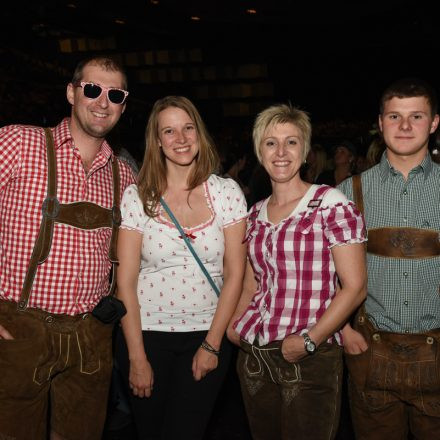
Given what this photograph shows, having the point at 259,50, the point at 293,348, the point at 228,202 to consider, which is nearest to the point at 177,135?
the point at 228,202

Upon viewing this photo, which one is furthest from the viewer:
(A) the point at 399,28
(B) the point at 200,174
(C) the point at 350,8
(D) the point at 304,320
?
(C) the point at 350,8

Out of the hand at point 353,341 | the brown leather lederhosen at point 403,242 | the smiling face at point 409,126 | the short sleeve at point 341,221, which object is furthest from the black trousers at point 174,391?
the smiling face at point 409,126

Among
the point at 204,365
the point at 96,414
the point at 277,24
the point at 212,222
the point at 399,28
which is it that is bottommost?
the point at 96,414

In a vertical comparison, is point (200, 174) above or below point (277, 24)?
below

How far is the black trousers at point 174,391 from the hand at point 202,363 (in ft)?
0.13

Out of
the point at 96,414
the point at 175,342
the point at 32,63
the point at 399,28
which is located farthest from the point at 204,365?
the point at 399,28

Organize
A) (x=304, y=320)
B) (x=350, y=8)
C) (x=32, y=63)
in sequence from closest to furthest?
1. (x=304, y=320)
2. (x=32, y=63)
3. (x=350, y=8)

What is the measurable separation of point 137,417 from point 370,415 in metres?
1.19

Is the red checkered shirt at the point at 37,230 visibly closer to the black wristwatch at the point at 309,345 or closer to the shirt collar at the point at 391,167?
the black wristwatch at the point at 309,345

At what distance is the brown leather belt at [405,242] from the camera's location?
7.89 ft

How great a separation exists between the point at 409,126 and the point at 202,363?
1.53m

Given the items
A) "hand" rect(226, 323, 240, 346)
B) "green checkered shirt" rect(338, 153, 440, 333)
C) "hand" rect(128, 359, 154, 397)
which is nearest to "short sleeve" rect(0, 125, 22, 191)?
"hand" rect(128, 359, 154, 397)

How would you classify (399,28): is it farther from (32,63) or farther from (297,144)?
(297,144)

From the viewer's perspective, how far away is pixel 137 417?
2.67m
